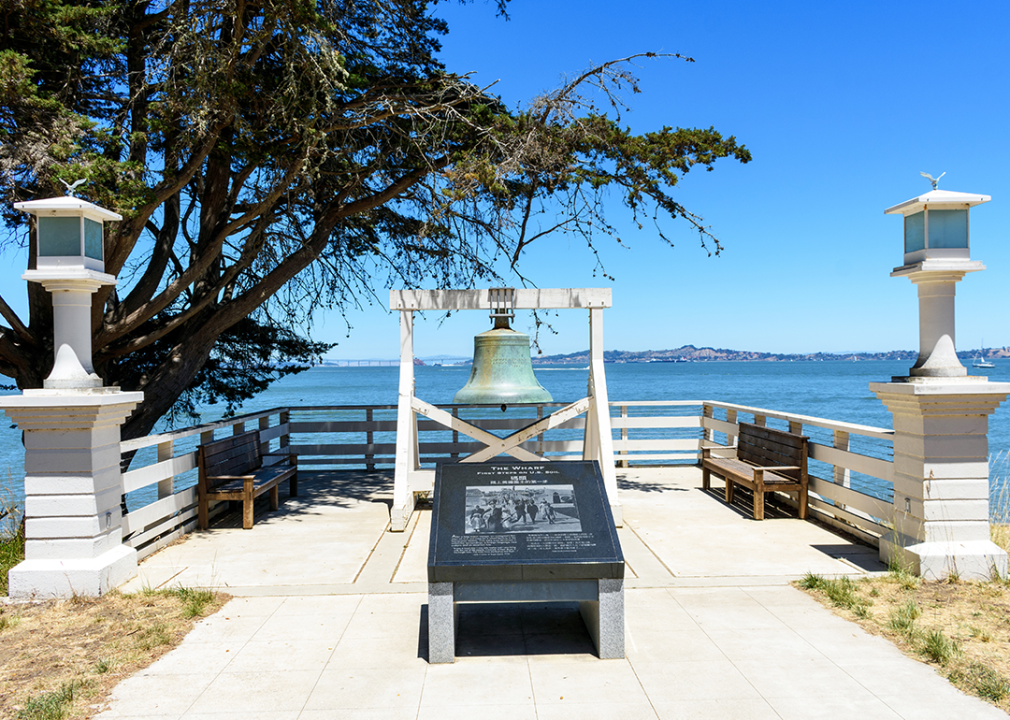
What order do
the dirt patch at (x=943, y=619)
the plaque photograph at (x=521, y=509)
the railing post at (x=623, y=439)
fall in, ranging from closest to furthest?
the dirt patch at (x=943, y=619)
the plaque photograph at (x=521, y=509)
the railing post at (x=623, y=439)

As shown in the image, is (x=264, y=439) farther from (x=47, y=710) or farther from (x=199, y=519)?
(x=47, y=710)

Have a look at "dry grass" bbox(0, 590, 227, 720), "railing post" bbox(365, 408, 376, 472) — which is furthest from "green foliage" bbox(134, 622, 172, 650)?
"railing post" bbox(365, 408, 376, 472)

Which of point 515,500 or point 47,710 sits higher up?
point 515,500

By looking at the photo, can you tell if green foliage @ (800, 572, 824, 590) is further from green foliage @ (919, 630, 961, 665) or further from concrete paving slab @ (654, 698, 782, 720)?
concrete paving slab @ (654, 698, 782, 720)

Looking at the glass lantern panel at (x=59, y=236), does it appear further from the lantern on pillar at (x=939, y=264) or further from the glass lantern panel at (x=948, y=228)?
the glass lantern panel at (x=948, y=228)

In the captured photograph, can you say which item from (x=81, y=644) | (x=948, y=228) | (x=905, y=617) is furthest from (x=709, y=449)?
(x=81, y=644)

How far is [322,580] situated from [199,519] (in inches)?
99.0

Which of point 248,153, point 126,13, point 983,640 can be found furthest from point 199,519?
point 983,640

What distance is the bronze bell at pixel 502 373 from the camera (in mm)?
7371

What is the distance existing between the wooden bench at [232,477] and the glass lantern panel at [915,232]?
637cm

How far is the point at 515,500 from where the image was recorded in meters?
4.51

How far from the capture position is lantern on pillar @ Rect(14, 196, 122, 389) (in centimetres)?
535

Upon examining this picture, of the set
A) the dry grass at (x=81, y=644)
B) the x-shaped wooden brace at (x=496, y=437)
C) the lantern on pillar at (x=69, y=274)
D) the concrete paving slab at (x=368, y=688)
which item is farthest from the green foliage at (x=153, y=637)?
the x-shaped wooden brace at (x=496, y=437)

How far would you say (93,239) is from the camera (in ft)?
18.3
